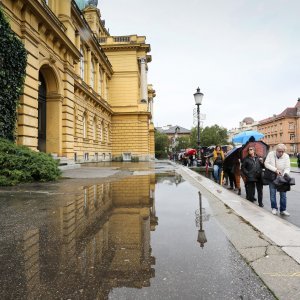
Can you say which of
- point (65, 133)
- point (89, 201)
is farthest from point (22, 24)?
point (89, 201)

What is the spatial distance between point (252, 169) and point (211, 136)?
89.3 m

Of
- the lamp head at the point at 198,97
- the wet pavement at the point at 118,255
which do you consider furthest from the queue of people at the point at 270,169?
the lamp head at the point at 198,97

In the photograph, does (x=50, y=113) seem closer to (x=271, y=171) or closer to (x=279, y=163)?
(x=271, y=171)

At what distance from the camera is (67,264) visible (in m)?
2.73

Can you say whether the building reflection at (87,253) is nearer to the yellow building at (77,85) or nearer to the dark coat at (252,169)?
the dark coat at (252,169)

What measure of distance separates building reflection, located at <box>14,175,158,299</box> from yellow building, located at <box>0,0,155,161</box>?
8987 mm

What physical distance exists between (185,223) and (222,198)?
8.28 ft

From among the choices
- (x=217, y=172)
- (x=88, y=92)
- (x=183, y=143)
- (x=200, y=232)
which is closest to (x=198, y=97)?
(x=217, y=172)

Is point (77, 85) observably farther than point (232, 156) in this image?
Yes

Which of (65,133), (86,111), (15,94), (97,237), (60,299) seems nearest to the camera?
(60,299)

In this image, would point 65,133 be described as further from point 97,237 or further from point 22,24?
point 97,237

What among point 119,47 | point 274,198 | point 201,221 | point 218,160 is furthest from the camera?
point 119,47

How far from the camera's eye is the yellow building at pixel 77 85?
1300cm

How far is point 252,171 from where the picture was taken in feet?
24.3
